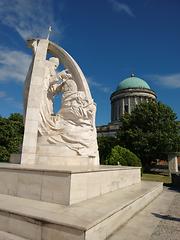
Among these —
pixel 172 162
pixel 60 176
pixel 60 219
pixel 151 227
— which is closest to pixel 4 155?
pixel 60 176

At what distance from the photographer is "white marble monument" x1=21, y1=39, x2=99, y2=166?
9.20 meters

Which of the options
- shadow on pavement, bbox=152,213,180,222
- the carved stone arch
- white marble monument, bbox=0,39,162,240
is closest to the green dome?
the carved stone arch

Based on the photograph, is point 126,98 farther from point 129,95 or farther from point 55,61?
point 55,61

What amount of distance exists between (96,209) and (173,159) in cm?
2923

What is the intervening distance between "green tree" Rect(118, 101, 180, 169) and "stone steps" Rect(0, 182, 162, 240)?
82.7 feet

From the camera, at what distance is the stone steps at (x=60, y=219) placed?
4043 mm

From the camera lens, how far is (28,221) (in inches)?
175

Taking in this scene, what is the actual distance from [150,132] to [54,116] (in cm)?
2383

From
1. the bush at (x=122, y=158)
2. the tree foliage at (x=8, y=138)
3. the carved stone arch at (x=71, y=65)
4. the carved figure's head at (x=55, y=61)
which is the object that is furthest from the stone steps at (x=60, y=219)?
the tree foliage at (x=8, y=138)

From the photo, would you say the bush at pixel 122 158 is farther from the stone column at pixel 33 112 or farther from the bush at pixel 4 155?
the bush at pixel 4 155

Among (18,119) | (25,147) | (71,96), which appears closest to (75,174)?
(25,147)

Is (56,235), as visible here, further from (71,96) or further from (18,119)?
(18,119)

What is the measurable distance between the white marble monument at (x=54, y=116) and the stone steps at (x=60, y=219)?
343 cm

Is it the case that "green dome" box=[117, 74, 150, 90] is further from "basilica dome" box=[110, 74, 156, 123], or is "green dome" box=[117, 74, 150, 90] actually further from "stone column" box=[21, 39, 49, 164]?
"stone column" box=[21, 39, 49, 164]
